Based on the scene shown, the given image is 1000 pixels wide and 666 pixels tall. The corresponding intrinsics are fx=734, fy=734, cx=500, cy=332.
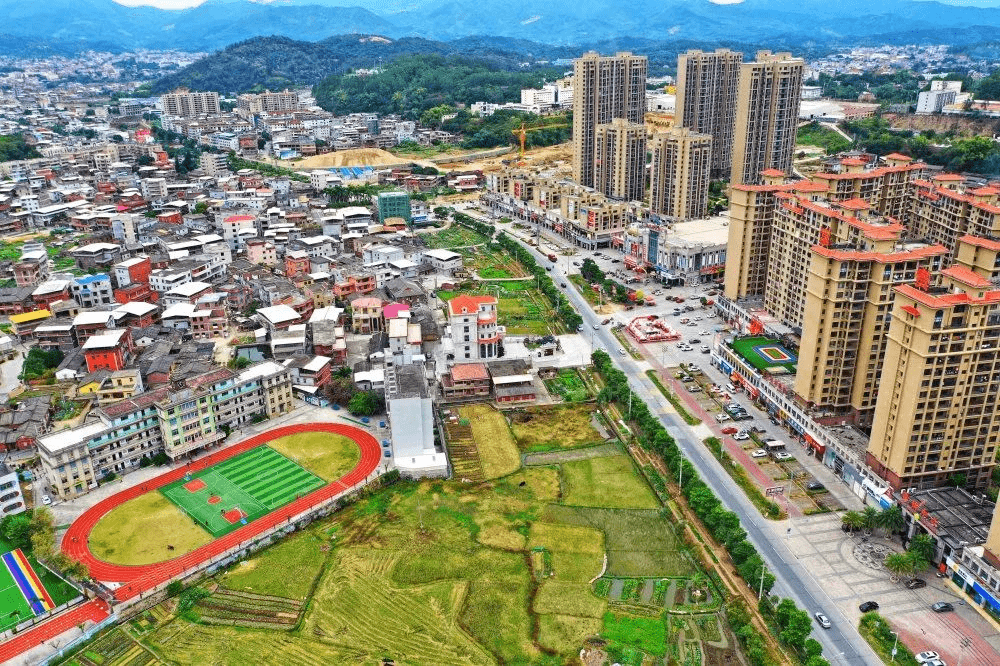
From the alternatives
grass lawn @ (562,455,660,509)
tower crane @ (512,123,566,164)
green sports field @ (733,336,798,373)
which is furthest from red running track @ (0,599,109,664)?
tower crane @ (512,123,566,164)

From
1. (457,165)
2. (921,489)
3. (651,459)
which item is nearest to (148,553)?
(651,459)

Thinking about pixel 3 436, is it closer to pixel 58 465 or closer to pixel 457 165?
pixel 58 465

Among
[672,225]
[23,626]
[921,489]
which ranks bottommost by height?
[23,626]

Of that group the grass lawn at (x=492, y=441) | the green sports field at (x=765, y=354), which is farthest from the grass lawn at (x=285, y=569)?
the green sports field at (x=765, y=354)

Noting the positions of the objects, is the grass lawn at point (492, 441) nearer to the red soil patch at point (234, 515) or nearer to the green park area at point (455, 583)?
the green park area at point (455, 583)

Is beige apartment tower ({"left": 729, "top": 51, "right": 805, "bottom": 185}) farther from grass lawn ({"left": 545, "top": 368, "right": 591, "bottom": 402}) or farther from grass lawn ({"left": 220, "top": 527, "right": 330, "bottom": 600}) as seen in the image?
grass lawn ({"left": 220, "top": 527, "right": 330, "bottom": 600})

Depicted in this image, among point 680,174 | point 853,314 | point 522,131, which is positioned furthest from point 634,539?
point 522,131
